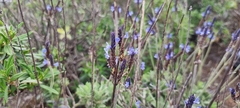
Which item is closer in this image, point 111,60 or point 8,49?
point 111,60

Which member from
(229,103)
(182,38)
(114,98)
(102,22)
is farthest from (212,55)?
(114,98)

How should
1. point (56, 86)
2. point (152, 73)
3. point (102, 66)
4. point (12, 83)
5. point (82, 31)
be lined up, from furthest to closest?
point (82, 31), point (102, 66), point (152, 73), point (56, 86), point (12, 83)

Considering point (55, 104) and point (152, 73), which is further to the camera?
point (152, 73)

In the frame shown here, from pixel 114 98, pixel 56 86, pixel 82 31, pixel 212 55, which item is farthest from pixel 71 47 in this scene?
pixel 212 55

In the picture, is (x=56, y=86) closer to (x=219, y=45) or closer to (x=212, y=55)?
(x=212, y=55)

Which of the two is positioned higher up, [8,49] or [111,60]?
[8,49]

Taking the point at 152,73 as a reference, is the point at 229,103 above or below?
below

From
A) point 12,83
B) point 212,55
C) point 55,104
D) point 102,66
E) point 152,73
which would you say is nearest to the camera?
point 12,83

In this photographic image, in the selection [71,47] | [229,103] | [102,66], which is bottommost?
[229,103]

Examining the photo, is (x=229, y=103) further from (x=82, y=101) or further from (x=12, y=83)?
(x=12, y=83)
